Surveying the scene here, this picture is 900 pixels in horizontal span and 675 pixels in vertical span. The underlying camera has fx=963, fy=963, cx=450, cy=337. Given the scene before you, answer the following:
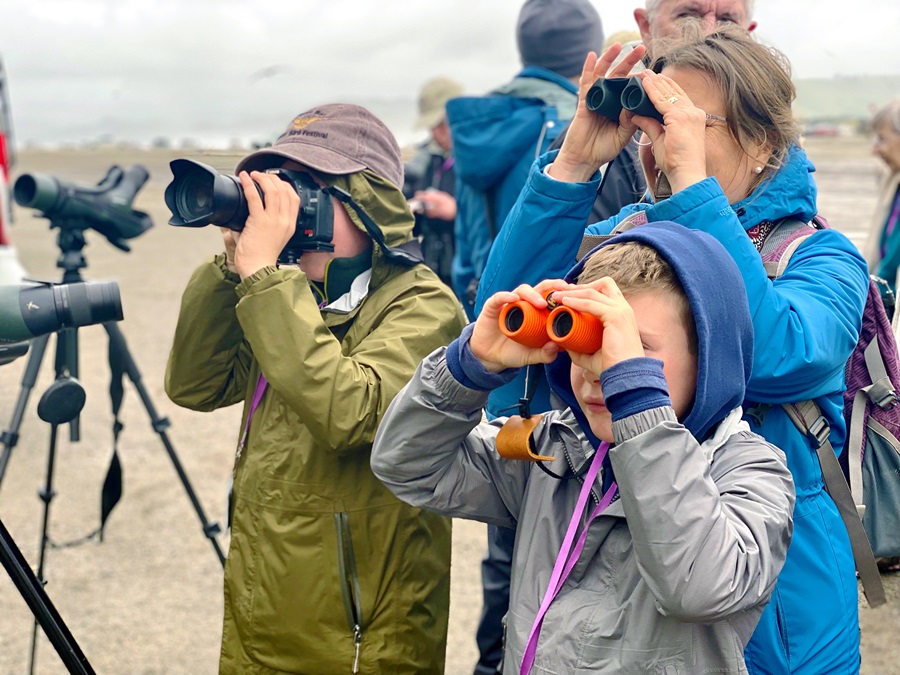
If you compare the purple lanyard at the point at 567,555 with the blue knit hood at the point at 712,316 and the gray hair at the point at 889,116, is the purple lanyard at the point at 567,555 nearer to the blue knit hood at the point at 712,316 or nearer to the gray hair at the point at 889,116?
the blue knit hood at the point at 712,316

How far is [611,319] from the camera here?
1238mm

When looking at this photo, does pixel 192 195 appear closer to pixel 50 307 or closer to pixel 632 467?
pixel 50 307

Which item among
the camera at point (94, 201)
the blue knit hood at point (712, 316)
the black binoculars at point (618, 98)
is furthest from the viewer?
the camera at point (94, 201)

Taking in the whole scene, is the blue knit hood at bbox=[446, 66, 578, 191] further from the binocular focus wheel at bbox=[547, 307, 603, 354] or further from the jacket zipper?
the binocular focus wheel at bbox=[547, 307, 603, 354]

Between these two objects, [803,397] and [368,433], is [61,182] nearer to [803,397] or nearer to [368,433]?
[368,433]

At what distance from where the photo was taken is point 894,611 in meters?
3.48

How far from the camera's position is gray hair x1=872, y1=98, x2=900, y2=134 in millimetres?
4703

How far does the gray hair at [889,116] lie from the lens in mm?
4703

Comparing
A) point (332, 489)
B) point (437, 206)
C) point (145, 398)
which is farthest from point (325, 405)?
point (437, 206)

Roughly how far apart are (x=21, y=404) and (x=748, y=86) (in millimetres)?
2435

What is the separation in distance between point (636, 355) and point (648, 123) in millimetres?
565

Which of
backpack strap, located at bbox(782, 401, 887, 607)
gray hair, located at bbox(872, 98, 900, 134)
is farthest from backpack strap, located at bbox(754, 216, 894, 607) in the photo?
gray hair, located at bbox(872, 98, 900, 134)

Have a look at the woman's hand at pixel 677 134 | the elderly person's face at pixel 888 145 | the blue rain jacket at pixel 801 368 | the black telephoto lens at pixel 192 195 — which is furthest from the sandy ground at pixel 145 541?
the woman's hand at pixel 677 134

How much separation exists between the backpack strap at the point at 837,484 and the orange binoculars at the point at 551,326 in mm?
491
